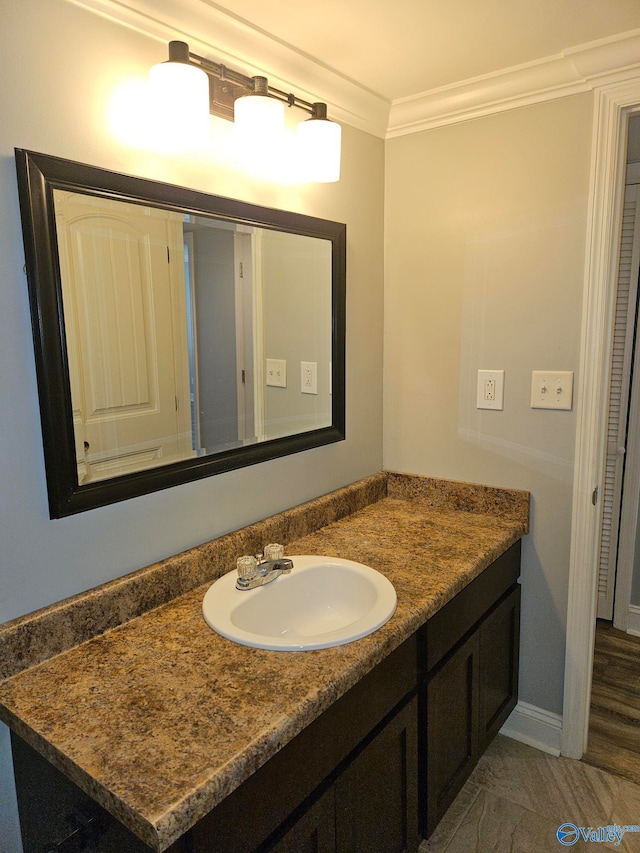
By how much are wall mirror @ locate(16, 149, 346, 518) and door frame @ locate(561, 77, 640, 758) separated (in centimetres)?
75

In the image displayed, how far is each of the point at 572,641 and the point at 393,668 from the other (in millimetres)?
879

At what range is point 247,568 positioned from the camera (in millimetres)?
1385

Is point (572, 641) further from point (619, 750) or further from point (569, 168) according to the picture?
point (569, 168)

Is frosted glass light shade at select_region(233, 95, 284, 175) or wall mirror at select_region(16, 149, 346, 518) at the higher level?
frosted glass light shade at select_region(233, 95, 284, 175)

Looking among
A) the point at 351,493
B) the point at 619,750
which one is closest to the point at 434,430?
the point at 351,493

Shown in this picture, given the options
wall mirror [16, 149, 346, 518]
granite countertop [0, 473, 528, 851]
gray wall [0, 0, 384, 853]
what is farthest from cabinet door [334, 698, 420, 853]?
wall mirror [16, 149, 346, 518]

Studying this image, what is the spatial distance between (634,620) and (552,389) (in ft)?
5.07

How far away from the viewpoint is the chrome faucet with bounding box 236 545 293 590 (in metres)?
1.38

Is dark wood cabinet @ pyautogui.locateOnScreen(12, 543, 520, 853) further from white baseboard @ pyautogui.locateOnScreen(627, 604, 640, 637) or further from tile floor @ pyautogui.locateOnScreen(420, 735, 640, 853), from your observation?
white baseboard @ pyautogui.locateOnScreen(627, 604, 640, 637)

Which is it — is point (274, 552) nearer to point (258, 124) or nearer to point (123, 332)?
point (123, 332)

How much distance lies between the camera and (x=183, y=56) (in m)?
1.21

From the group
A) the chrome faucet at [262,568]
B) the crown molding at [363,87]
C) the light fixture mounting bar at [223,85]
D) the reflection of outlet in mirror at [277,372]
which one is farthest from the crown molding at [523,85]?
the chrome faucet at [262,568]

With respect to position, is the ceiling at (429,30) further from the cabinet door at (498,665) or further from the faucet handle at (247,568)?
the cabinet door at (498,665)

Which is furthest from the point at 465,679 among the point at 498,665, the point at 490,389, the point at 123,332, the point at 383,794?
the point at 123,332
